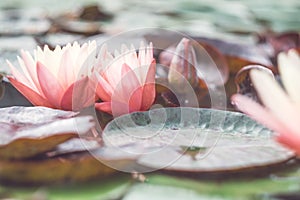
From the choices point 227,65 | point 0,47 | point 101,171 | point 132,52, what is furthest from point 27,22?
point 101,171

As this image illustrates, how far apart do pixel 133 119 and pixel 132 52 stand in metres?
0.08

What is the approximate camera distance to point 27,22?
1.34m

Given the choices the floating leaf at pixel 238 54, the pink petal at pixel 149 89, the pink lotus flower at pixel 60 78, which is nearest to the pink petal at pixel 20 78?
the pink lotus flower at pixel 60 78

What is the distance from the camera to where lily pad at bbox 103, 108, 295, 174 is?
42cm

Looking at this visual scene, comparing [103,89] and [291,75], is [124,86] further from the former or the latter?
[291,75]

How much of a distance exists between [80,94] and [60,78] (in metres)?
0.03

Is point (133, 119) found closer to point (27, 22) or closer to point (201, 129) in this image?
point (201, 129)

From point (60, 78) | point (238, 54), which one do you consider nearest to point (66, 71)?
point (60, 78)

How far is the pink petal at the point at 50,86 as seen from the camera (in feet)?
1.73

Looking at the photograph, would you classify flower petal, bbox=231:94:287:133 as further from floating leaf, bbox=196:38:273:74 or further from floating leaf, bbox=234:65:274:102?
floating leaf, bbox=196:38:273:74

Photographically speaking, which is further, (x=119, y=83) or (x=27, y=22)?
(x=27, y=22)

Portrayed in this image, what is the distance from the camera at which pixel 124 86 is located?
52 cm

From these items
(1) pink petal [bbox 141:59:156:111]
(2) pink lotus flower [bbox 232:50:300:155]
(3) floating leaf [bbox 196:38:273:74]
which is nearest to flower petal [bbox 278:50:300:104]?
(2) pink lotus flower [bbox 232:50:300:155]

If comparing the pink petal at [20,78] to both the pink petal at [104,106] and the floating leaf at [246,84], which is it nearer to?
the pink petal at [104,106]
